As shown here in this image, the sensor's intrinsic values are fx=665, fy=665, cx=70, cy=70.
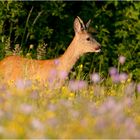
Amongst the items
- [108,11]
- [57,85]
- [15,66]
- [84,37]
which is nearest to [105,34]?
[108,11]

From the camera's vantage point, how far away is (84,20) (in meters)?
13.8

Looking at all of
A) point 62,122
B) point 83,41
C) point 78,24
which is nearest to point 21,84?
point 62,122

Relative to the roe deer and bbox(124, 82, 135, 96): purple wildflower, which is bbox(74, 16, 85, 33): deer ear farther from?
bbox(124, 82, 135, 96): purple wildflower

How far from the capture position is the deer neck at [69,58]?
10.0 m

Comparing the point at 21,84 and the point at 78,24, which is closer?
the point at 21,84

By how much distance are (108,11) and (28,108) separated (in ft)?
33.4

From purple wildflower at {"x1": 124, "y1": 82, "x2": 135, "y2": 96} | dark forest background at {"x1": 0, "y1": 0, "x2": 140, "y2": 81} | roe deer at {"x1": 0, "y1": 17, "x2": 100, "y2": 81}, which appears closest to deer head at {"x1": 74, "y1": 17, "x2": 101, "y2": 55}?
roe deer at {"x1": 0, "y1": 17, "x2": 100, "y2": 81}

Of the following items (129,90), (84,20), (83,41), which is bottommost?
(129,90)

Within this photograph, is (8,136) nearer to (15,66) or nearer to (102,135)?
(102,135)

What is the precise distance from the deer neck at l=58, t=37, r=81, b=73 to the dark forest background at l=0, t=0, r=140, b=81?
7.56ft

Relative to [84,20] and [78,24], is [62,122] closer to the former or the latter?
[78,24]

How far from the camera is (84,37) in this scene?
10.7 m

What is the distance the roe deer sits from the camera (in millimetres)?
9423

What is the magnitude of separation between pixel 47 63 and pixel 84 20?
13.7ft
